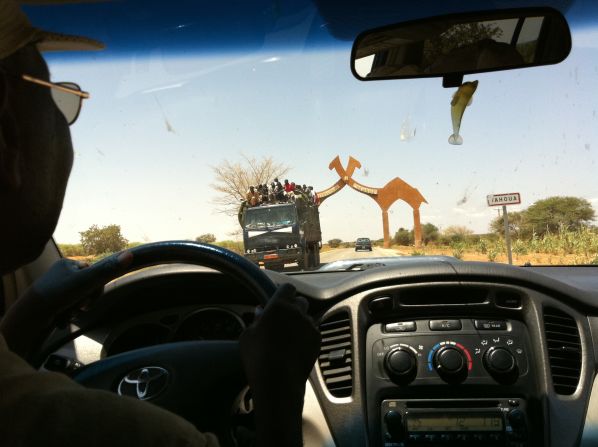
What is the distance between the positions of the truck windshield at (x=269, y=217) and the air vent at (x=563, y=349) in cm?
178

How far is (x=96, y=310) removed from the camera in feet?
9.52

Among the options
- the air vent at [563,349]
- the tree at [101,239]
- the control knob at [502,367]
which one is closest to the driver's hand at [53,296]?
the tree at [101,239]

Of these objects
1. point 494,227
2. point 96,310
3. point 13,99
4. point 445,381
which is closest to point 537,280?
point 494,227

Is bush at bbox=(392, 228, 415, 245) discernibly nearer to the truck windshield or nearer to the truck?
the truck

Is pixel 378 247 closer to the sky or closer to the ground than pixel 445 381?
closer to the sky

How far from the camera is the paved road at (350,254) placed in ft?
11.6

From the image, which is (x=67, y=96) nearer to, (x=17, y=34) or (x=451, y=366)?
(x=17, y=34)

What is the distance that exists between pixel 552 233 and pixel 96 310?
2.67m

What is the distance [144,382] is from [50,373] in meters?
0.99

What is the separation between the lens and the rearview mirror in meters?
3.22

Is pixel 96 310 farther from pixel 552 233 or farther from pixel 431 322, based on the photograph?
pixel 552 233

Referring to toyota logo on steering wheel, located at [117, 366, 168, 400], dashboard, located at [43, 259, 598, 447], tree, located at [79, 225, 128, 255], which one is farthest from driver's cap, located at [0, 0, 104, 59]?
dashboard, located at [43, 259, 598, 447]

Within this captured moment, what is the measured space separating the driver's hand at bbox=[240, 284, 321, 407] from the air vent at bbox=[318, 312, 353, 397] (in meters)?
1.35

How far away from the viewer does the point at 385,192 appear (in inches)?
143
